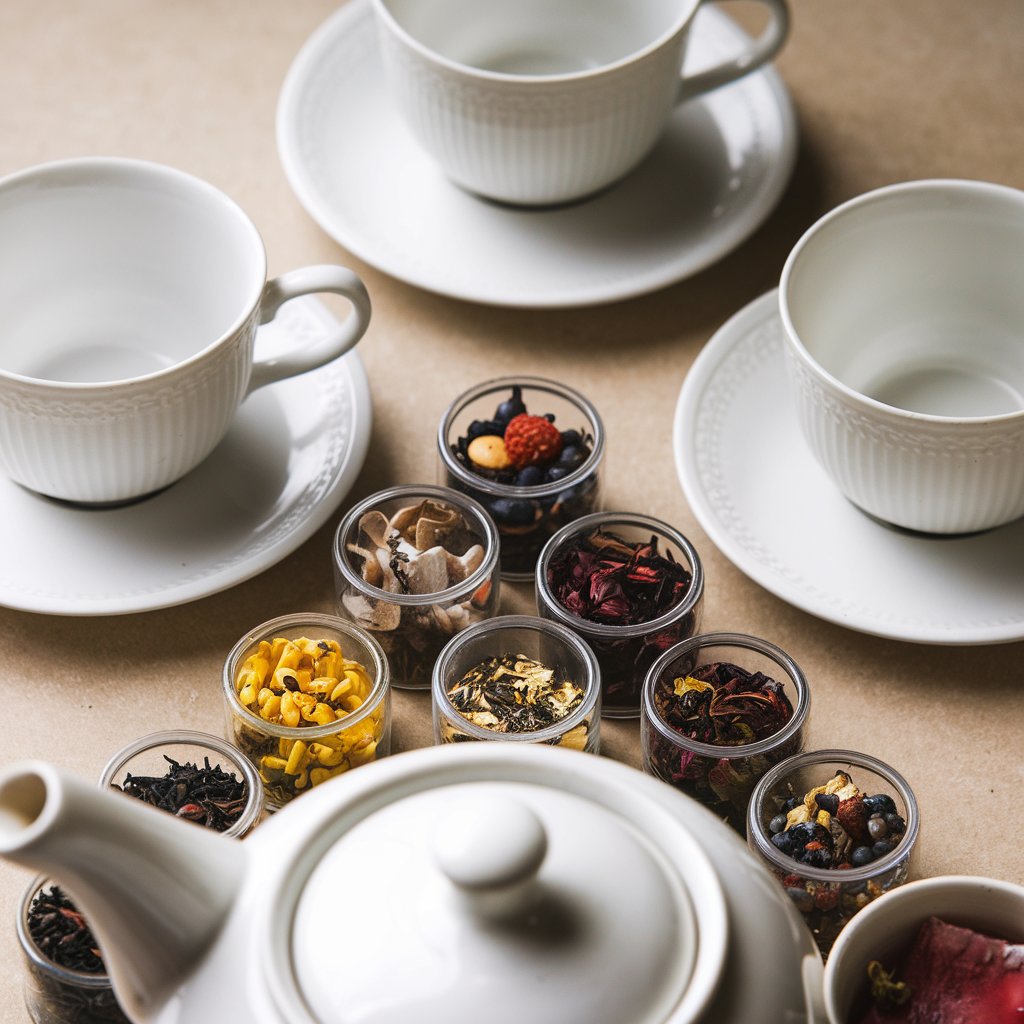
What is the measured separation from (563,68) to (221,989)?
1.03 meters

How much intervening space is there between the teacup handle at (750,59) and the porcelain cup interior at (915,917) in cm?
79

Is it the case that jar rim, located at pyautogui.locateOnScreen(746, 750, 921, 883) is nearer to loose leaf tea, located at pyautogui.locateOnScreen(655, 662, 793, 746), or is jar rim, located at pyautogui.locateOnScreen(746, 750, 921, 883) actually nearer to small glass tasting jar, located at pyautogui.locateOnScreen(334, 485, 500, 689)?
loose leaf tea, located at pyautogui.locateOnScreen(655, 662, 793, 746)

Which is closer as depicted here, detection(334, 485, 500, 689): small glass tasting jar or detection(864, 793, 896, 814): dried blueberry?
detection(864, 793, 896, 814): dried blueberry

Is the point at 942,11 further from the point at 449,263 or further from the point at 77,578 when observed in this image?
the point at 77,578

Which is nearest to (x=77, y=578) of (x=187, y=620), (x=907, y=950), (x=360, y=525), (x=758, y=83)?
(x=187, y=620)

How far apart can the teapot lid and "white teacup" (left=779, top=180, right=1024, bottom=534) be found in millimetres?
441

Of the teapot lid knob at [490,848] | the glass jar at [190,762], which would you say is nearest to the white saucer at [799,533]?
the glass jar at [190,762]

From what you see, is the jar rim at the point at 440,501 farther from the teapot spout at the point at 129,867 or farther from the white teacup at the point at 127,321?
the teapot spout at the point at 129,867

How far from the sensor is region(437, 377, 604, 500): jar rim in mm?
1095

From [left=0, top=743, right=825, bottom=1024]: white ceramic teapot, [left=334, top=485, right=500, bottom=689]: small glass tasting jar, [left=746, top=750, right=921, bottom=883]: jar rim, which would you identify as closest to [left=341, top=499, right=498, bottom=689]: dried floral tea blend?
[left=334, top=485, right=500, bottom=689]: small glass tasting jar

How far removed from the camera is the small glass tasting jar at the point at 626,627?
1.01m

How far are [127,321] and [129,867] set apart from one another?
694 millimetres

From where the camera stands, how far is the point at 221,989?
0.64 meters

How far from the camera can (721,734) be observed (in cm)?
96
